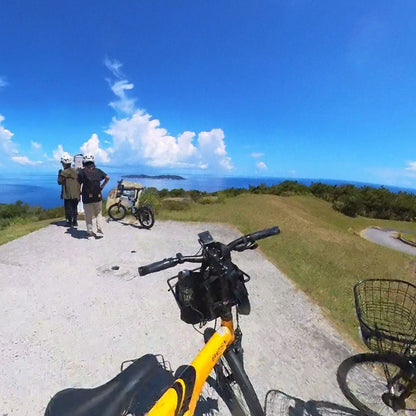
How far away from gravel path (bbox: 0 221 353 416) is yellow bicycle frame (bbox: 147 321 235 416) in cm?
159

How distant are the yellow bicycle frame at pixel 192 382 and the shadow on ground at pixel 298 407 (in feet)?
4.99

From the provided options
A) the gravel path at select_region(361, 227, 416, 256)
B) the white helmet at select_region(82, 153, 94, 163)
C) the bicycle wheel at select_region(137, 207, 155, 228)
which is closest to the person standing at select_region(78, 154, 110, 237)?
the white helmet at select_region(82, 153, 94, 163)

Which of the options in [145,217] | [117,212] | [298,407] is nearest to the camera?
[298,407]

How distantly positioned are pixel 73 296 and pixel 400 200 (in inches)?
1128

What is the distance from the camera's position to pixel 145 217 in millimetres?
9281

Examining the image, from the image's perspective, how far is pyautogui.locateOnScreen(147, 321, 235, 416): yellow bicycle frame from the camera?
1.36 metres

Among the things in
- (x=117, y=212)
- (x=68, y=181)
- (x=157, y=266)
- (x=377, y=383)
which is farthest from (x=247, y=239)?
(x=117, y=212)

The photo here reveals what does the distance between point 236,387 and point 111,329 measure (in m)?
2.33

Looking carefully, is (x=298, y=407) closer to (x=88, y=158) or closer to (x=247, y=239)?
(x=247, y=239)

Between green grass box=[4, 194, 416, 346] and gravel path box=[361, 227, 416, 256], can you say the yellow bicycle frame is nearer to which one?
green grass box=[4, 194, 416, 346]

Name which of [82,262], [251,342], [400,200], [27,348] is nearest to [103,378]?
[27,348]

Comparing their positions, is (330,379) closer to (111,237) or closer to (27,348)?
(27,348)

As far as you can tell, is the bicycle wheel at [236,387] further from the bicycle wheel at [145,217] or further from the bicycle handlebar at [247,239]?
the bicycle wheel at [145,217]

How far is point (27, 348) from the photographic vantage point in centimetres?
334
